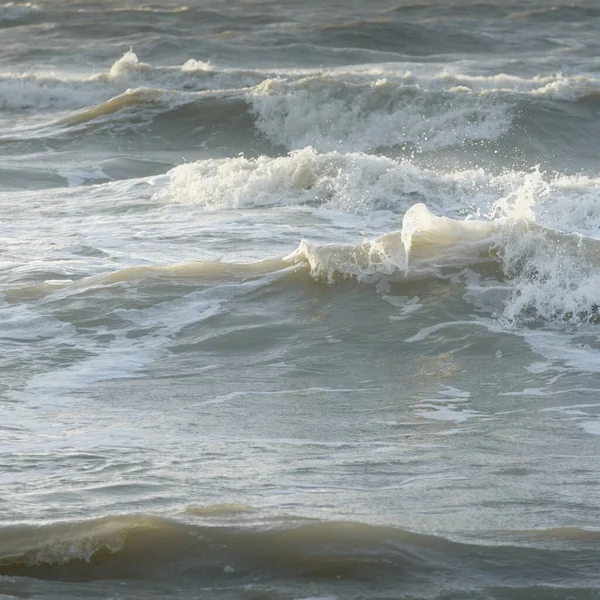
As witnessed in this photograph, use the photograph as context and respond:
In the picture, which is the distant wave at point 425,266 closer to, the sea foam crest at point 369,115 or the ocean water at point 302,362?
the ocean water at point 302,362

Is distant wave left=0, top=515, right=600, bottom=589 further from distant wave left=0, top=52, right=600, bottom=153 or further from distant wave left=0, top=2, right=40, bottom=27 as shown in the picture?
distant wave left=0, top=2, right=40, bottom=27

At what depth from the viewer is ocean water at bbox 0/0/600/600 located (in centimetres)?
396

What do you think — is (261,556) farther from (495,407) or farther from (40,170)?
(40,170)

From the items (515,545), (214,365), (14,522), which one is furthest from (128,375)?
(515,545)

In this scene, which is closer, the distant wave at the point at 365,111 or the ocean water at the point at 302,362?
the ocean water at the point at 302,362

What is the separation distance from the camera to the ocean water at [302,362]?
3.96 metres

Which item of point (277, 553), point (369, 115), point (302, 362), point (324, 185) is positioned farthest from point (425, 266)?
point (369, 115)

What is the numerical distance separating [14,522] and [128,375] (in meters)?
2.74

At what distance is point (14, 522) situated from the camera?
408 cm

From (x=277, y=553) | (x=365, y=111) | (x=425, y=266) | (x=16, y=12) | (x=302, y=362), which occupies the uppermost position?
(x=16, y=12)

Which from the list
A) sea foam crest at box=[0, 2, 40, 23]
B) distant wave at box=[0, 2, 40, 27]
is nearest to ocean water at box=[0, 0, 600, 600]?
distant wave at box=[0, 2, 40, 27]

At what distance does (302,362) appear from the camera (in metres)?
7.22

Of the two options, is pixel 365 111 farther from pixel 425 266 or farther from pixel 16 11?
pixel 16 11

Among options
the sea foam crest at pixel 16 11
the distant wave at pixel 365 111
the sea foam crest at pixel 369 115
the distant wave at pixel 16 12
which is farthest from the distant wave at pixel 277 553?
A: the sea foam crest at pixel 16 11
